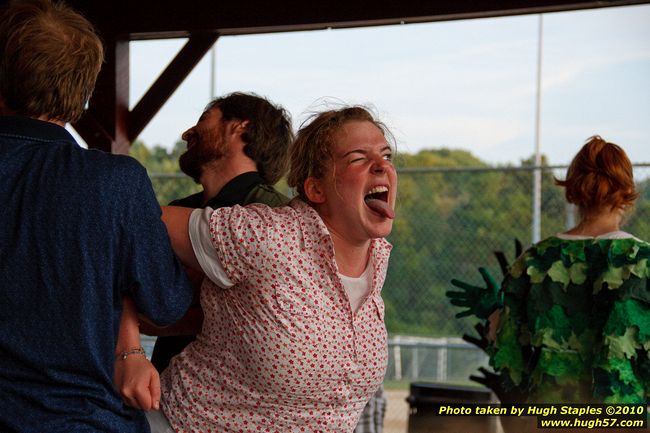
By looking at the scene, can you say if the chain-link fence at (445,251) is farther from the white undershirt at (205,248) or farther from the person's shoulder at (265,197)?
the white undershirt at (205,248)

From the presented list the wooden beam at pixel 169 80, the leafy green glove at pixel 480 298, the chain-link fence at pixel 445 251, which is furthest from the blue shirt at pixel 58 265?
the chain-link fence at pixel 445 251

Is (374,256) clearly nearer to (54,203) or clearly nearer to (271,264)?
(271,264)

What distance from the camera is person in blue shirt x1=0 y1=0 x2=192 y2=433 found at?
1568mm

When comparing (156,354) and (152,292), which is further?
(156,354)

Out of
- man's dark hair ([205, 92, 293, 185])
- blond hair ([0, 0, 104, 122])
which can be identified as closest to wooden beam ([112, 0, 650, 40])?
man's dark hair ([205, 92, 293, 185])

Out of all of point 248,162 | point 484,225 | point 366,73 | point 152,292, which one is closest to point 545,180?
point 484,225

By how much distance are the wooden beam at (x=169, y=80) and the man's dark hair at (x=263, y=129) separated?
10.3 feet

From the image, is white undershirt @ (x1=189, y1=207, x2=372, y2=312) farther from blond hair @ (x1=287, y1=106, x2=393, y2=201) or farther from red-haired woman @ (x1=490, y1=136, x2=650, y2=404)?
red-haired woman @ (x1=490, y1=136, x2=650, y2=404)

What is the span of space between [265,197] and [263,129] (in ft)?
0.59

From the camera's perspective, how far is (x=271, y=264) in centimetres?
187

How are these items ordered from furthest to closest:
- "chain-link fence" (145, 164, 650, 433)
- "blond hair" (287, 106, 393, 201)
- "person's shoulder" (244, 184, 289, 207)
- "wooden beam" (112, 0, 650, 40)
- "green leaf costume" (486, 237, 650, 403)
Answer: "chain-link fence" (145, 164, 650, 433), "wooden beam" (112, 0, 650, 40), "green leaf costume" (486, 237, 650, 403), "person's shoulder" (244, 184, 289, 207), "blond hair" (287, 106, 393, 201)

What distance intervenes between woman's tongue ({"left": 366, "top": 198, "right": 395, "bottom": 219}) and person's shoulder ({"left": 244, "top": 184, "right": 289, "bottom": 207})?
399 millimetres

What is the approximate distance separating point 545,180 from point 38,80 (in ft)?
26.9

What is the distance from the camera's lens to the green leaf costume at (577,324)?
10.1 feet
